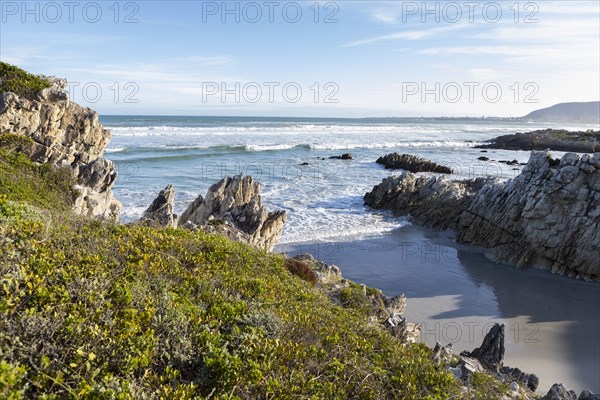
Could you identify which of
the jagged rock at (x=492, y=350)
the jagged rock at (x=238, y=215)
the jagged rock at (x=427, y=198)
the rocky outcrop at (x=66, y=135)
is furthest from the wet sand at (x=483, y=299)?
the rocky outcrop at (x=66, y=135)

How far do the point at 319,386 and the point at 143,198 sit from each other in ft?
80.0

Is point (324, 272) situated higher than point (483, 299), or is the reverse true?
point (324, 272)

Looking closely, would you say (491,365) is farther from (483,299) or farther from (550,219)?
(550,219)

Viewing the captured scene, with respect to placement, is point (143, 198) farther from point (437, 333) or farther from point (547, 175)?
point (547, 175)

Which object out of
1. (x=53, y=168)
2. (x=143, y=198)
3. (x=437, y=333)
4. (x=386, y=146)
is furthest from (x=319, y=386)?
(x=386, y=146)

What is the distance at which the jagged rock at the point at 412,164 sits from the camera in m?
43.7

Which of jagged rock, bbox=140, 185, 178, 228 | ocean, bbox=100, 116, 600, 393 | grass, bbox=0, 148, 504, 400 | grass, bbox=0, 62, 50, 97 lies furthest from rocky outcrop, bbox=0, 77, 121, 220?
grass, bbox=0, 148, 504, 400

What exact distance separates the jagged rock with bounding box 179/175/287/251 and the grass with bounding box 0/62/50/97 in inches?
328

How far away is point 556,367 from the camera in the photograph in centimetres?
1126

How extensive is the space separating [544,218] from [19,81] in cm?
2373

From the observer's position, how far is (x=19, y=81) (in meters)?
17.9

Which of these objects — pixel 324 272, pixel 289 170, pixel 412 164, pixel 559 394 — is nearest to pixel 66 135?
pixel 324 272

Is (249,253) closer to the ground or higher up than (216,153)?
closer to the ground

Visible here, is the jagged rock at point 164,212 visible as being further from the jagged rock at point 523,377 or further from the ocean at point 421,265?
the jagged rock at point 523,377
